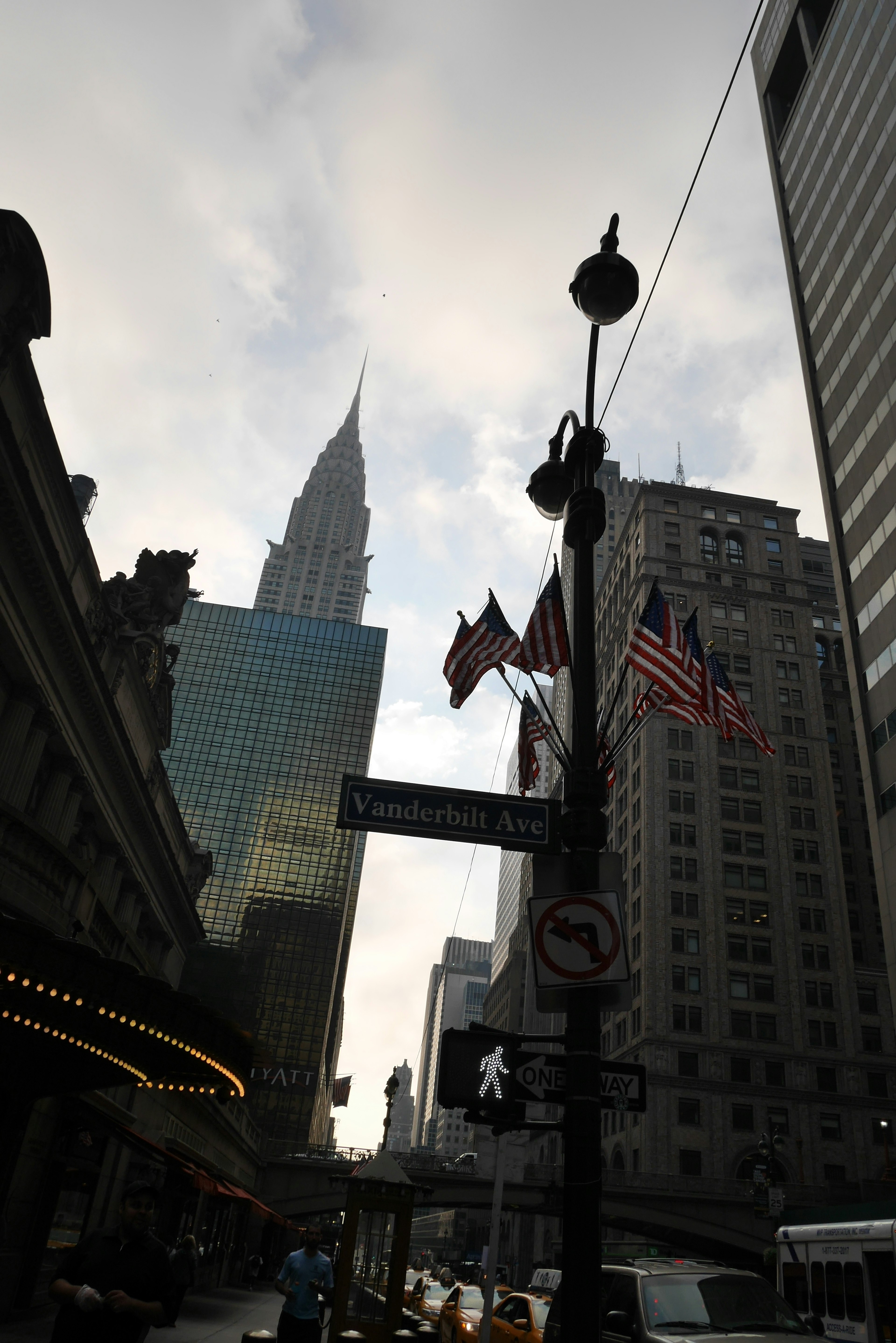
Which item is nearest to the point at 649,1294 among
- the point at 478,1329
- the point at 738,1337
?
the point at 738,1337

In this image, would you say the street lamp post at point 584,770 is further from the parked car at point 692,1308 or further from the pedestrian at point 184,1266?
the pedestrian at point 184,1266

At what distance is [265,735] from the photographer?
495 feet

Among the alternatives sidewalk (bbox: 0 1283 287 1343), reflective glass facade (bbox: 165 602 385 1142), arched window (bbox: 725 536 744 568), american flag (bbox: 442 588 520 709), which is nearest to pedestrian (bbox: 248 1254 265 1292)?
sidewalk (bbox: 0 1283 287 1343)

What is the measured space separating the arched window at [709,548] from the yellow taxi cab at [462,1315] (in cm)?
7811

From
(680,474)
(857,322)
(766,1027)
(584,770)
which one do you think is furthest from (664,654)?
(680,474)

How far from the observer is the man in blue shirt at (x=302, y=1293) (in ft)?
35.3

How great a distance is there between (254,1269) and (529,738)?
145 feet

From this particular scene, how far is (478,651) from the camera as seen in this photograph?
11016 mm

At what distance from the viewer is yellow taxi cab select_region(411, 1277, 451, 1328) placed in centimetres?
1998

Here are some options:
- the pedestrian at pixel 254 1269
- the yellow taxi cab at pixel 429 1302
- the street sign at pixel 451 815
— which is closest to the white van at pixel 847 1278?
the yellow taxi cab at pixel 429 1302

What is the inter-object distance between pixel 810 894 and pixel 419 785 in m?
75.4

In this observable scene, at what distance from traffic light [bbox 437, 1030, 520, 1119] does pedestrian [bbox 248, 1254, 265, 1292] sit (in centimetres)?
4417

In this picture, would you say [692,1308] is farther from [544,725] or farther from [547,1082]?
[544,725]

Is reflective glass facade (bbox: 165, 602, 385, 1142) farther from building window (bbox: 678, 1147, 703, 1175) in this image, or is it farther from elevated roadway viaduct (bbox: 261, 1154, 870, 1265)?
building window (bbox: 678, 1147, 703, 1175)
